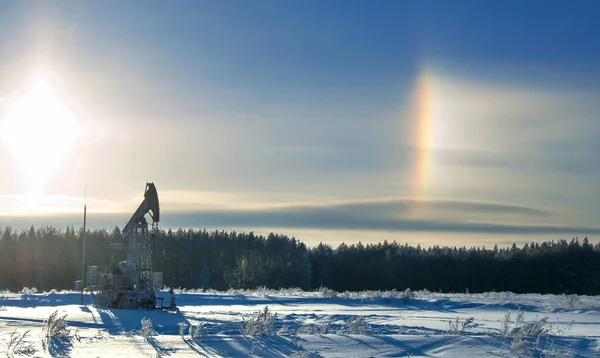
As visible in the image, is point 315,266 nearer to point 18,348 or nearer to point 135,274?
point 135,274

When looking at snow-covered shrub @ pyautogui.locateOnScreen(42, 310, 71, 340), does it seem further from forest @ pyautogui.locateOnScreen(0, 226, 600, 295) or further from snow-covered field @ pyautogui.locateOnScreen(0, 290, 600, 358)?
forest @ pyautogui.locateOnScreen(0, 226, 600, 295)

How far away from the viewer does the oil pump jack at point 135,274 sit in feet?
103

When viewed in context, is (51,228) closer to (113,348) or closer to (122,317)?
(122,317)

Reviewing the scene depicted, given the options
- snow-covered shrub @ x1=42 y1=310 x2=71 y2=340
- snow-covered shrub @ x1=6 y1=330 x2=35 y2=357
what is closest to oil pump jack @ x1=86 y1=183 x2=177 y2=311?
snow-covered shrub @ x1=42 y1=310 x2=71 y2=340

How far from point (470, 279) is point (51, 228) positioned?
65.1 meters

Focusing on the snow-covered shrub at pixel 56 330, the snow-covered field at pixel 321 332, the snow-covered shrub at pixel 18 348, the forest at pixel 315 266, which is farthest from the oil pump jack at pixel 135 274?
the forest at pixel 315 266

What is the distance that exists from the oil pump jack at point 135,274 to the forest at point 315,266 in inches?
1899

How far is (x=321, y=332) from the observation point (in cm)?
1794

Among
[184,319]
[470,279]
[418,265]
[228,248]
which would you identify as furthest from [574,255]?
[184,319]

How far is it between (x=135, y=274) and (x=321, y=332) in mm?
16512

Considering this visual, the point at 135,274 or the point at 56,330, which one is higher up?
the point at 135,274

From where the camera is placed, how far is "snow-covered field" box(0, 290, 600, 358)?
1527 cm

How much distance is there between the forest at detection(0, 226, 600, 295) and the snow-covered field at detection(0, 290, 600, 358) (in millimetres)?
49319

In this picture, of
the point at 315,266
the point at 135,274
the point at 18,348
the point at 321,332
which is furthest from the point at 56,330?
the point at 315,266
